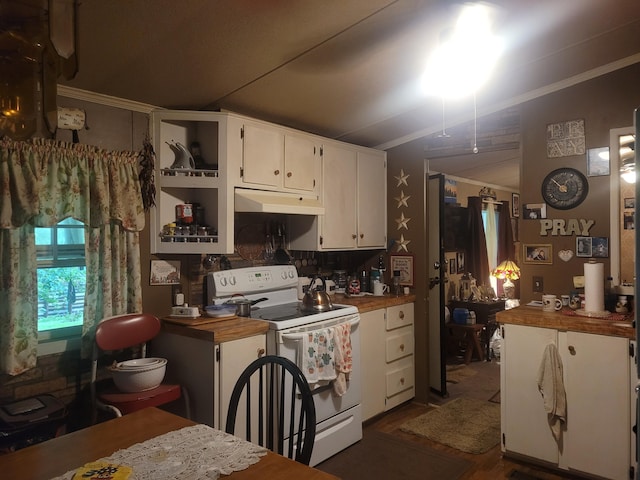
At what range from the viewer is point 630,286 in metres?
2.91

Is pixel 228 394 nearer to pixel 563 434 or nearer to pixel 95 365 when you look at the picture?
pixel 95 365

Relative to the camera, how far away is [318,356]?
9.21 ft

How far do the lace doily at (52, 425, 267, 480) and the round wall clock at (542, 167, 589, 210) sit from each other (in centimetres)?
282

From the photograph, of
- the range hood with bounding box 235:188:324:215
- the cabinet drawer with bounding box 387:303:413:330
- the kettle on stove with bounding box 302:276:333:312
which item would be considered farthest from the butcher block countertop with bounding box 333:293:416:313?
the range hood with bounding box 235:188:324:215

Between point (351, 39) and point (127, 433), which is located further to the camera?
point (351, 39)

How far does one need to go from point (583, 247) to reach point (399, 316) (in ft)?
4.83

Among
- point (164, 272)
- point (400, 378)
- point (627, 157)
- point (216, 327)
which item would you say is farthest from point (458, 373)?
→ point (164, 272)

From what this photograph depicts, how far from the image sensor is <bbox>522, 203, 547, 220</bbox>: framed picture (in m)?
3.30

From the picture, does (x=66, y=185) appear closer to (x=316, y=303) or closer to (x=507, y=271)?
(x=316, y=303)

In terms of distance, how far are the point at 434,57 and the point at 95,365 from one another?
101 inches

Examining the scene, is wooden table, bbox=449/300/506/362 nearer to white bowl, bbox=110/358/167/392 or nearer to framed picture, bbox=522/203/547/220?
framed picture, bbox=522/203/547/220

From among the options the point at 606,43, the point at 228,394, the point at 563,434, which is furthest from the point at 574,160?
the point at 228,394

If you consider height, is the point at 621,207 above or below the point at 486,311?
above

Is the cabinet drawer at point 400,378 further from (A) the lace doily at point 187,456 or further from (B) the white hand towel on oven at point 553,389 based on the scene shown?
(A) the lace doily at point 187,456
